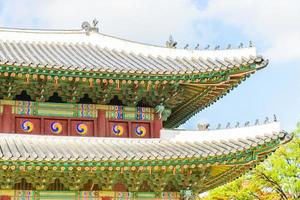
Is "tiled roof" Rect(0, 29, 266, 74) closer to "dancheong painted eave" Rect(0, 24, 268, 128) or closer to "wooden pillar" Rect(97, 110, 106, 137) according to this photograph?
"dancheong painted eave" Rect(0, 24, 268, 128)

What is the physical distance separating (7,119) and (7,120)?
3cm

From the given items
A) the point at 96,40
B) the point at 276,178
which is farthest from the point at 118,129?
the point at 276,178

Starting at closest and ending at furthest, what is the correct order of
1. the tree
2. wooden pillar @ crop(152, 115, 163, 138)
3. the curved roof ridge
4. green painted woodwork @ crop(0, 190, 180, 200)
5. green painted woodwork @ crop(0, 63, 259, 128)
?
green painted woodwork @ crop(0, 190, 180, 200), green painted woodwork @ crop(0, 63, 259, 128), wooden pillar @ crop(152, 115, 163, 138), the curved roof ridge, the tree

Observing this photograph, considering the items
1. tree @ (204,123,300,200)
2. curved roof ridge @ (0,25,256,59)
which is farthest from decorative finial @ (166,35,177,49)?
tree @ (204,123,300,200)

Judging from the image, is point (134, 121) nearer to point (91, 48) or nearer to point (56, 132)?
point (56, 132)

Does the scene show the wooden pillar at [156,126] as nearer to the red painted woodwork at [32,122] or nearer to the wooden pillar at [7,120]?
the red painted woodwork at [32,122]

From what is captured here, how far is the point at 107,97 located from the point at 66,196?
3.33 metres

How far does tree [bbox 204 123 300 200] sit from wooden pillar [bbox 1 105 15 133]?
19194 mm

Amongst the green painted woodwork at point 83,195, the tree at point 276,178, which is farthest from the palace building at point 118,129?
the tree at point 276,178

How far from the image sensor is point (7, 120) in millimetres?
16000

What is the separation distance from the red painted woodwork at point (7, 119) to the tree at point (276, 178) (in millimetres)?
19197

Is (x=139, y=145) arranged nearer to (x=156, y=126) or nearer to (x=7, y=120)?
(x=156, y=126)

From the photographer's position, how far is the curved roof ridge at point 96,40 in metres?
18.7

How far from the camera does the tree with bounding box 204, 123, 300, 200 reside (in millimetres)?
31453
